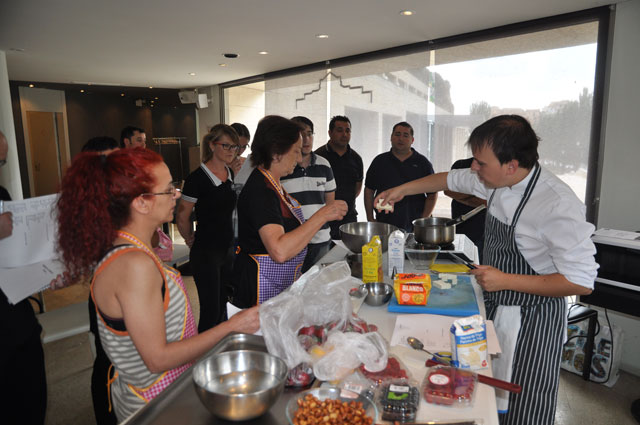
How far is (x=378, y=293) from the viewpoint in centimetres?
165

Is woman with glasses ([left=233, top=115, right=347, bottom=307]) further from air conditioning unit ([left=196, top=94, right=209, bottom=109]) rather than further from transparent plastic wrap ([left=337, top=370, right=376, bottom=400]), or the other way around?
air conditioning unit ([left=196, top=94, right=209, bottom=109])

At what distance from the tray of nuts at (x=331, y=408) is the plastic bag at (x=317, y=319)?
0.31ft

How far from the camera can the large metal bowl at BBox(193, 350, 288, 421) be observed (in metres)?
0.93

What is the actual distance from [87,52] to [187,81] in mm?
2386

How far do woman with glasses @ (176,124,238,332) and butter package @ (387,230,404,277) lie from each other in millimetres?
1341

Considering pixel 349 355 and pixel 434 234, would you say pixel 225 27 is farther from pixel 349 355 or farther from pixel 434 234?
pixel 349 355

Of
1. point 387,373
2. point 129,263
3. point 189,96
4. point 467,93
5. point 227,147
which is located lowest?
point 387,373

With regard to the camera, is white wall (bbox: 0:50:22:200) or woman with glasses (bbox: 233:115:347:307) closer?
woman with glasses (bbox: 233:115:347:307)

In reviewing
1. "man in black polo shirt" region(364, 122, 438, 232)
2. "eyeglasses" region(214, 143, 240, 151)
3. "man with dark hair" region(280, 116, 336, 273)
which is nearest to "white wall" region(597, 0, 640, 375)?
"man in black polo shirt" region(364, 122, 438, 232)

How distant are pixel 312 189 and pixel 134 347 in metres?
1.84

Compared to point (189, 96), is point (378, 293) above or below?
below

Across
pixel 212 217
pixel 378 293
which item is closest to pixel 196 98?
pixel 212 217

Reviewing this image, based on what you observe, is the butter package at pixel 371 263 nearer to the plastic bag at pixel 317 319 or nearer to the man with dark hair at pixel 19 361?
the plastic bag at pixel 317 319

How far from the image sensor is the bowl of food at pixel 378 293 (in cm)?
162
